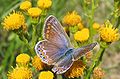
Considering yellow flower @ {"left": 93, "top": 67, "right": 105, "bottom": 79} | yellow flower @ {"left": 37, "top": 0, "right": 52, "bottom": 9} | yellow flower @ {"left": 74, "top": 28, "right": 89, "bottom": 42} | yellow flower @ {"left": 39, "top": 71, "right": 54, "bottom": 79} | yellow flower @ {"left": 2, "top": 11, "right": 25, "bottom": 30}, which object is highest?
yellow flower @ {"left": 37, "top": 0, "right": 52, "bottom": 9}

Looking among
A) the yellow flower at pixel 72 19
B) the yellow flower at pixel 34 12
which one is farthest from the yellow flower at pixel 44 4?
the yellow flower at pixel 72 19

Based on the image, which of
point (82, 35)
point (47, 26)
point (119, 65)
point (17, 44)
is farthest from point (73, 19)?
point (119, 65)

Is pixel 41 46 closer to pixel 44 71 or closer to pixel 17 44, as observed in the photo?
pixel 44 71

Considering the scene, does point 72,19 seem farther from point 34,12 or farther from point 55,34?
point 55,34

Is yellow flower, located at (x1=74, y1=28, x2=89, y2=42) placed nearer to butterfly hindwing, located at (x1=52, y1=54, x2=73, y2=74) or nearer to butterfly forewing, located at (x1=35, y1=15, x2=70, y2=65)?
butterfly forewing, located at (x1=35, y1=15, x2=70, y2=65)

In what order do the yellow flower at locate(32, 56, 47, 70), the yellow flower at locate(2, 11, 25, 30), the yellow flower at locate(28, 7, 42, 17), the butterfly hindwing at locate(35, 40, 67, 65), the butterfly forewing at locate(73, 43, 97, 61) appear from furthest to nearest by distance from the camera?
the yellow flower at locate(28, 7, 42, 17) < the yellow flower at locate(2, 11, 25, 30) < the yellow flower at locate(32, 56, 47, 70) < the butterfly hindwing at locate(35, 40, 67, 65) < the butterfly forewing at locate(73, 43, 97, 61)

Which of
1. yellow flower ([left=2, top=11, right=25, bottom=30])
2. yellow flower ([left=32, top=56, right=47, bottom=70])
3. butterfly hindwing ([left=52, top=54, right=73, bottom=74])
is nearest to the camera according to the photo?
butterfly hindwing ([left=52, top=54, right=73, bottom=74])

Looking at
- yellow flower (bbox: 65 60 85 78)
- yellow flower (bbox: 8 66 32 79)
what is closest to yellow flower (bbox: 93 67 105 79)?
yellow flower (bbox: 65 60 85 78)

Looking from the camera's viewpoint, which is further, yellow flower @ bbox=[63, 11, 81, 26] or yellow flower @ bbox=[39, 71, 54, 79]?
yellow flower @ bbox=[63, 11, 81, 26]
